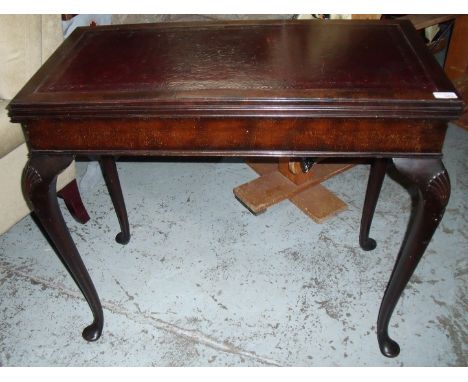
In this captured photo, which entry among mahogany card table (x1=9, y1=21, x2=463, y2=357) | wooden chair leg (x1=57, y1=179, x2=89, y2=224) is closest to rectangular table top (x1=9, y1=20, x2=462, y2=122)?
mahogany card table (x1=9, y1=21, x2=463, y2=357)

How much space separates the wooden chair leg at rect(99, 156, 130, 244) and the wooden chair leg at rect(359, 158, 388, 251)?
2.98ft

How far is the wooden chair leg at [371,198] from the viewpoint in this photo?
55.2 inches

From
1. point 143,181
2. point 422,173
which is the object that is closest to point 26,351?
point 143,181

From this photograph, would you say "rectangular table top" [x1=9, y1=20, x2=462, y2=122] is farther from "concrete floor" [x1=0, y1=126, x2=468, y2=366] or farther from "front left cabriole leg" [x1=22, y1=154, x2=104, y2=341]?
"concrete floor" [x1=0, y1=126, x2=468, y2=366]

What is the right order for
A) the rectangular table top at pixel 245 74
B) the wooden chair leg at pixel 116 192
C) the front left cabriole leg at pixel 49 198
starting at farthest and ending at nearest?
the wooden chair leg at pixel 116 192 → the front left cabriole leg at pixel 49 198 → the rectangular table top at pixel 245 74

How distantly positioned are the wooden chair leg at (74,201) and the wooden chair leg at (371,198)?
1153 mm

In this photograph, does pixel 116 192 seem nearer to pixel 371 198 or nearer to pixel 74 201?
pixel 74 201

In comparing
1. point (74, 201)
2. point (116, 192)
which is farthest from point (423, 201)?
point (74, 201)

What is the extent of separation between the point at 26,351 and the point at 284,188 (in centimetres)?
115

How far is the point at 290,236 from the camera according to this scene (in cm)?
174

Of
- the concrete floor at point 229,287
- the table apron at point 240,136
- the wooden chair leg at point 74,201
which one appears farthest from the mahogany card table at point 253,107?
the wooden chair leg at point 74,201

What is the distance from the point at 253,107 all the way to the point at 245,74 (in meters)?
0.15

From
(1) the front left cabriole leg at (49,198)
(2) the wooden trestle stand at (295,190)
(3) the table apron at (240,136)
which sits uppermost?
(3) the table apron at (240,136)

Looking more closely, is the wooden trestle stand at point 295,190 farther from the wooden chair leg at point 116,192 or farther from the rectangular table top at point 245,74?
the rectangular table top at point 245,74
